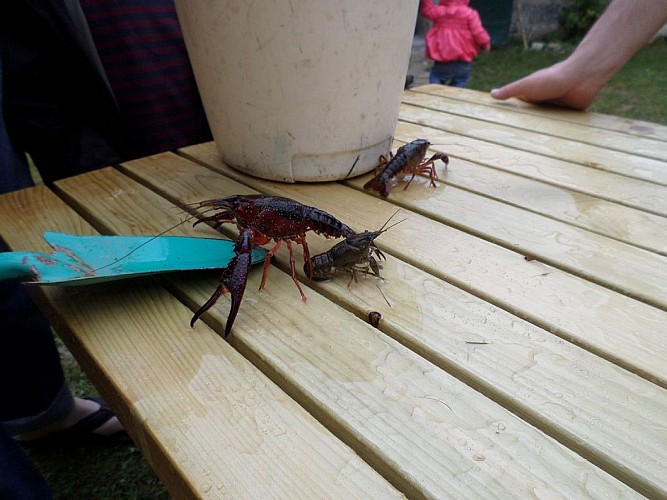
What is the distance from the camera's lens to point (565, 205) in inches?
60.4

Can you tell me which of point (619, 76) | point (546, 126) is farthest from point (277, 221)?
point (619, 76)

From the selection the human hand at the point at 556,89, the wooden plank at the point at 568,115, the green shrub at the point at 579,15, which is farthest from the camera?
the green shrub at the point at 579,15

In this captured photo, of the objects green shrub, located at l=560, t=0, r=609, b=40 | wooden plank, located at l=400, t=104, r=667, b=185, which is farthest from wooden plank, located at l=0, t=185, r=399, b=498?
green shrub, located at l=560, t=0, r=609, b=40

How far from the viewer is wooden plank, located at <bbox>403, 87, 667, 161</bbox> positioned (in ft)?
6.51

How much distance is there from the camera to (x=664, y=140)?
204 cm

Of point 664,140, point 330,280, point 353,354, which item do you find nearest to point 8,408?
point 330,280

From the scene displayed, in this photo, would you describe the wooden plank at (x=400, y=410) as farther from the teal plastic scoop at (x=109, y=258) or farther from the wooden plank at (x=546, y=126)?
the wooden plank at (x=546, y=126)

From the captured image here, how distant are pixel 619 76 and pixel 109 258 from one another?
9.17m

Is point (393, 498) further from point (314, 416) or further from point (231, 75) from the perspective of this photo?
point (231, 75)

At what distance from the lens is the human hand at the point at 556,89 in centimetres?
229

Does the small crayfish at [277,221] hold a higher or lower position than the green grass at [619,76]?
higher

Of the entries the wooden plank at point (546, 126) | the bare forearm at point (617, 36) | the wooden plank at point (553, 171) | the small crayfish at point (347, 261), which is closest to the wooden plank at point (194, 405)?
the small crayfish at point (347, 261)

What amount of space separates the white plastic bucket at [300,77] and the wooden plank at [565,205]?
13.4 inches

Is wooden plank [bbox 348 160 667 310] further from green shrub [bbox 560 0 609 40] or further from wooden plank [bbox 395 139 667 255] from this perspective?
green shrub [bbox 560 0 609 40]
